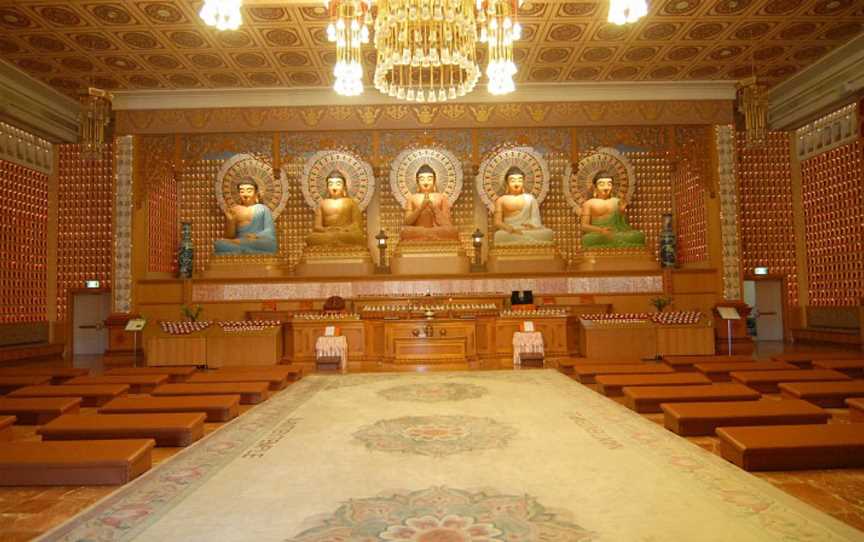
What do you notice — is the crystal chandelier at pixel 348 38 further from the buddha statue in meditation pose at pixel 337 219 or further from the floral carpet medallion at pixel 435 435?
the buddha statue in meditation pose at pixel 337 219

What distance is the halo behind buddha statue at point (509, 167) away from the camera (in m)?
12.4

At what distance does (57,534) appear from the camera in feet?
8.05

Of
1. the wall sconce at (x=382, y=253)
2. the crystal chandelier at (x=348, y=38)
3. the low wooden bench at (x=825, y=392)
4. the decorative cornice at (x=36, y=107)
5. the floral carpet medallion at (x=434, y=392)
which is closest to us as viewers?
the low wooden bench at (x=825, y=392)

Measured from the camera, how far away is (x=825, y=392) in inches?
199

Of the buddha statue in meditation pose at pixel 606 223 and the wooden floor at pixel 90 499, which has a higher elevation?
the buddha statue in meditation pose at pixel 606 223

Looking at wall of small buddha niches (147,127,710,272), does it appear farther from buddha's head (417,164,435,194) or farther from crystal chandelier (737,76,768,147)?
crystal chandelier (737,76,768,147)

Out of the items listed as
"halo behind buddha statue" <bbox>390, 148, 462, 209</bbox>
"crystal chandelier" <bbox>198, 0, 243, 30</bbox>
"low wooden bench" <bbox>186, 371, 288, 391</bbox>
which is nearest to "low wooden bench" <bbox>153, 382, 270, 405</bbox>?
"low wooden bench" <bbox>186, 371, 288, 391</bbox>

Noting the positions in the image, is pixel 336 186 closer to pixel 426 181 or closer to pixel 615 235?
pixel 426 181

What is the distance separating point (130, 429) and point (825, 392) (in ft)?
18.7

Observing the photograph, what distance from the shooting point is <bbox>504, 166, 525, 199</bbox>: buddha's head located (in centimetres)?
1205

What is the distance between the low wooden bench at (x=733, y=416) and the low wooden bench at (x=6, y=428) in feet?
16.0

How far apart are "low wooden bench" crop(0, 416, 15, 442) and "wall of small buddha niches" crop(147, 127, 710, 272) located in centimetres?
747

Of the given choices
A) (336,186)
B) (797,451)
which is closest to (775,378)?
(797,451)

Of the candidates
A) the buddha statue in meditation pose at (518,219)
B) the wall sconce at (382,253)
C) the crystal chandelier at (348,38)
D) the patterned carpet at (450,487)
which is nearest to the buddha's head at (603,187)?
the buddha statue in meditation pose at (518,219)
